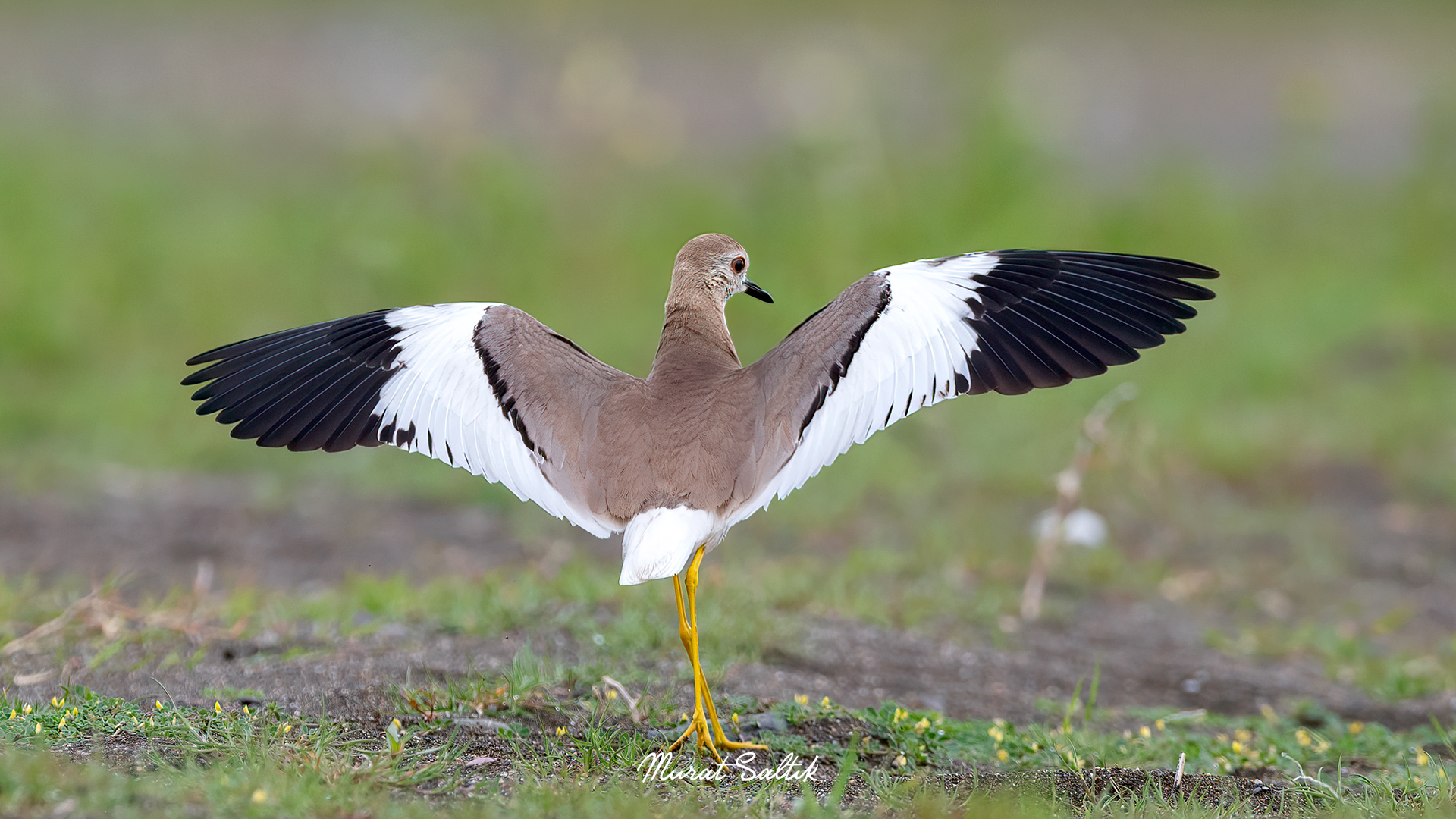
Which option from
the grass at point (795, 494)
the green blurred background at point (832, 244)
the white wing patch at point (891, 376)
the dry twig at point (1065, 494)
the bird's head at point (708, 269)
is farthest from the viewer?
the green blurred background at point (832, 244)

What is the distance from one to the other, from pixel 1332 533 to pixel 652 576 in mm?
4589

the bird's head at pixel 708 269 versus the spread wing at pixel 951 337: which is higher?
the bird's head at pixel 708 269

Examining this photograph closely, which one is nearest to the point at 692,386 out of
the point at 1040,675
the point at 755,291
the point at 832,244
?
the point at 755,291

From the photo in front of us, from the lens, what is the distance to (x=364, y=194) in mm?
9562

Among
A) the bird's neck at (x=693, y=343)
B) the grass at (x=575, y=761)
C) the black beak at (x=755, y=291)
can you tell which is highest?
the black beak at (x=755, y=291)

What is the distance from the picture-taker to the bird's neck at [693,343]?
13.3 feet

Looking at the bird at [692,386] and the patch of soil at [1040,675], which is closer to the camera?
the bird at [692,386]

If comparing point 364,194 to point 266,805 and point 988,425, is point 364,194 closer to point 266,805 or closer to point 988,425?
point 988,425

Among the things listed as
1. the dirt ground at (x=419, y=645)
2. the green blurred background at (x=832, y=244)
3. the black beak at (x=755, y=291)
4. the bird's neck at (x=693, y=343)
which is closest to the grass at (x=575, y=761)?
the dirt ground at (x=419, y=645)

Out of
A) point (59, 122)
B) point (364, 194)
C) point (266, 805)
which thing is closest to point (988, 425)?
point (364, 194)

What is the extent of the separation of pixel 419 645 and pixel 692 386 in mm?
1400

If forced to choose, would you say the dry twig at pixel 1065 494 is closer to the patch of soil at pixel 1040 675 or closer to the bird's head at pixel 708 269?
the patch of soil at pixel 1040 675

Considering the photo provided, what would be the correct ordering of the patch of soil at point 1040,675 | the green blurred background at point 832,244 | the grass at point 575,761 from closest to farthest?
the grass at point 575,761
the patch of soil at point 1040,675
the green blurred background at point 832,244

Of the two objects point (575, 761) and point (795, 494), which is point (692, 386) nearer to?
point (575, 761)
